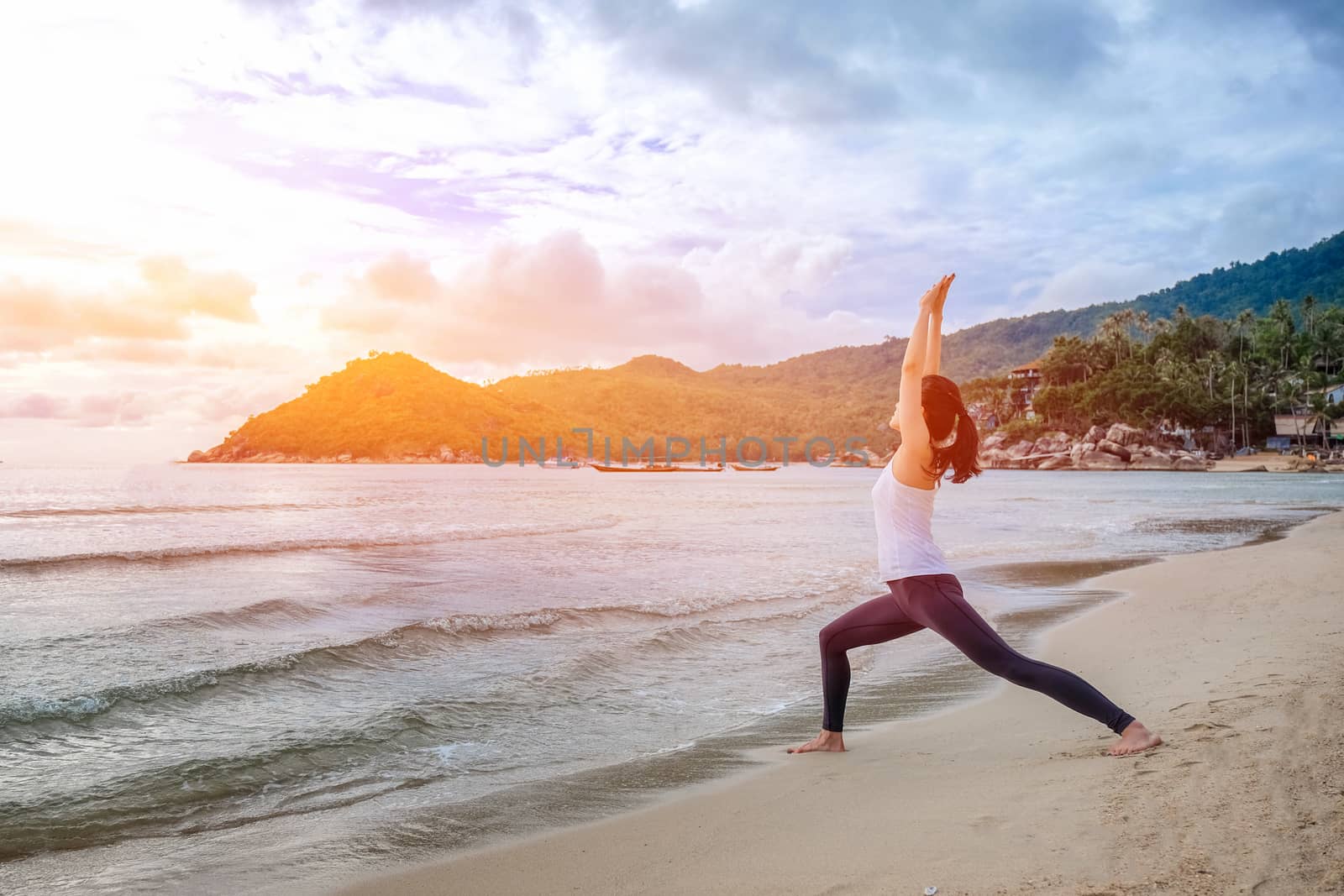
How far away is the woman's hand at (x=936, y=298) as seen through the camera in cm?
407

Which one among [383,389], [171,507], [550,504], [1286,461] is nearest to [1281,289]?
[1286,461]

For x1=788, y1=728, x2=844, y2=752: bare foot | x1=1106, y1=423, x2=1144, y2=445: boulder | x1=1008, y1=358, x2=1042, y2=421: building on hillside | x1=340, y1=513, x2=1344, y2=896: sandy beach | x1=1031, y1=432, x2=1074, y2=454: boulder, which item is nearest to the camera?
x1=340, y1=513, x2=1344, y2=896: sandy beach

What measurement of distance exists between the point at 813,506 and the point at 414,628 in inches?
1151

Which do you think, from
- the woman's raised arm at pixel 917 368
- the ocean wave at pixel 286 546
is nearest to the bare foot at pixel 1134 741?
the woman's raised arm at pixel 917 368

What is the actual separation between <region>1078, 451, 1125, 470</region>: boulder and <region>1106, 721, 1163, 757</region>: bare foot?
108 metres

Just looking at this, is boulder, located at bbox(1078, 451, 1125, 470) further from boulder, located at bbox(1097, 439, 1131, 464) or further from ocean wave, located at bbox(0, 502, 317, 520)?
ocean wave, located at bbox(0, 502, 317, 520)

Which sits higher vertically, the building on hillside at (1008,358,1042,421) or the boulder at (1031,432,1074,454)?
the building on hillside at (1008,358,1042,421)

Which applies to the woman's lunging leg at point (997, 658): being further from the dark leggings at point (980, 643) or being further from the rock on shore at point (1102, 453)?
the rock on shore at point (1102, 453)

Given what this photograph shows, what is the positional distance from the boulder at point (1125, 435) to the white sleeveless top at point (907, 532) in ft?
367

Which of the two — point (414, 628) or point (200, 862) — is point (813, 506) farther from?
point (200, 862)

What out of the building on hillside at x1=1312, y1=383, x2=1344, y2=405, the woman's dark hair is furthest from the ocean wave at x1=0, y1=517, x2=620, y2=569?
the building on hillside at x1=1312, y1=383, x2=1344, y2=405

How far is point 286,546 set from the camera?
18.9 m

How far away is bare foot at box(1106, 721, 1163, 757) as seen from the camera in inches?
158

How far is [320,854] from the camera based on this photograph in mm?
3764
